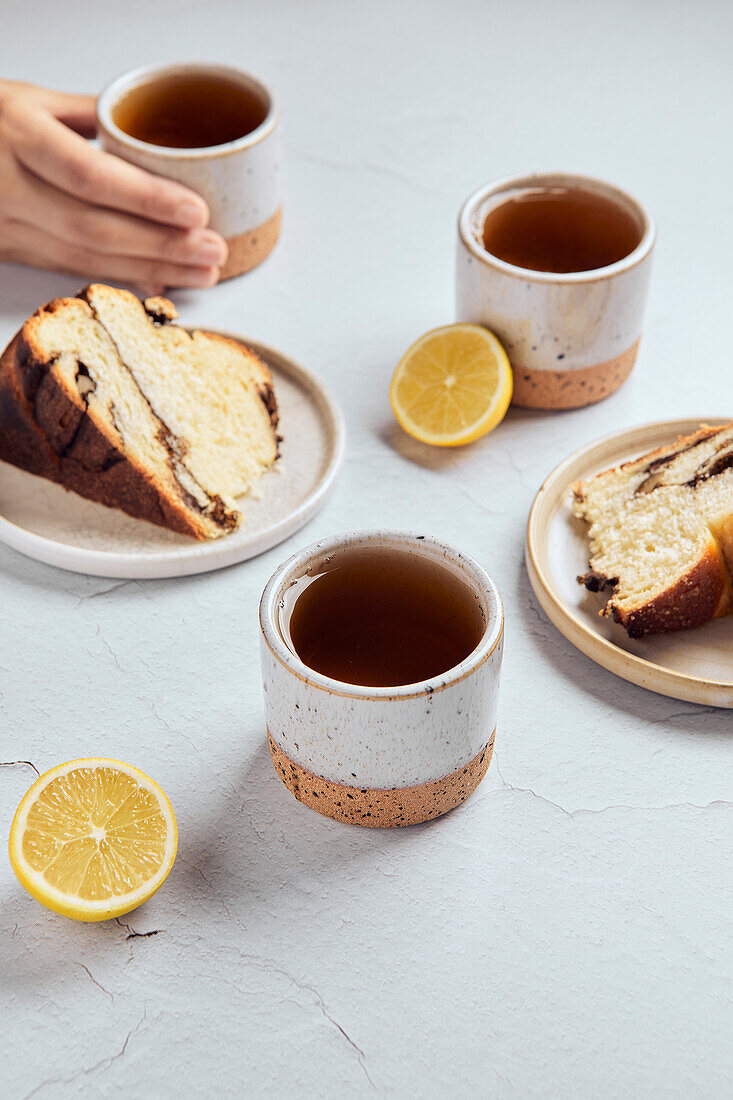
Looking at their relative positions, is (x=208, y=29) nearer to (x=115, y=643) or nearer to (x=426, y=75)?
(x=426, y=75)

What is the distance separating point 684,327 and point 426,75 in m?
1.17

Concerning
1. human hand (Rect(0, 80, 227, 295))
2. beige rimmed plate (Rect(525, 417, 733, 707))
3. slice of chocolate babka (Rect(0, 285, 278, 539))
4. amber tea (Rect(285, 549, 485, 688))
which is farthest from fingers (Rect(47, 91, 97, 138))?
amber tea (Rect(285, 549, 485, 688))

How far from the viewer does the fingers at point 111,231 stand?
6.69 feet

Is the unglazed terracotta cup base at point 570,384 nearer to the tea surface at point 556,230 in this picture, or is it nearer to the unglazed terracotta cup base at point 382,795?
the tea surface at point 556,230

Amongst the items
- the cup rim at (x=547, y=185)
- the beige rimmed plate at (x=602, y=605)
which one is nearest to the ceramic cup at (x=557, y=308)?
the cup rim at (x=547, y=185)

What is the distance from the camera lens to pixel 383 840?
1353 millimetres

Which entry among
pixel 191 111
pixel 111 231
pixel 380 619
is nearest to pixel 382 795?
pixel 380 619

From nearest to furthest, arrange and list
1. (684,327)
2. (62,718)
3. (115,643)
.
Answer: (62,718) → (115,643) → (684,327)

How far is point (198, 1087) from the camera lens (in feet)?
3.72

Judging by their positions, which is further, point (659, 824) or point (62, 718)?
point (62, 718)

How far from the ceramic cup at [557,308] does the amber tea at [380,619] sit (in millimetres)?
666

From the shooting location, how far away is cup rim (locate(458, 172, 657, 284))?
1.77 m

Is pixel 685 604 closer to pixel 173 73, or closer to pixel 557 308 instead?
pixel 557 308

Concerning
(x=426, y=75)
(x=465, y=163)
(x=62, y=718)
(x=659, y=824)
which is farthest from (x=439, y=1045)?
(x=426, y=75)
